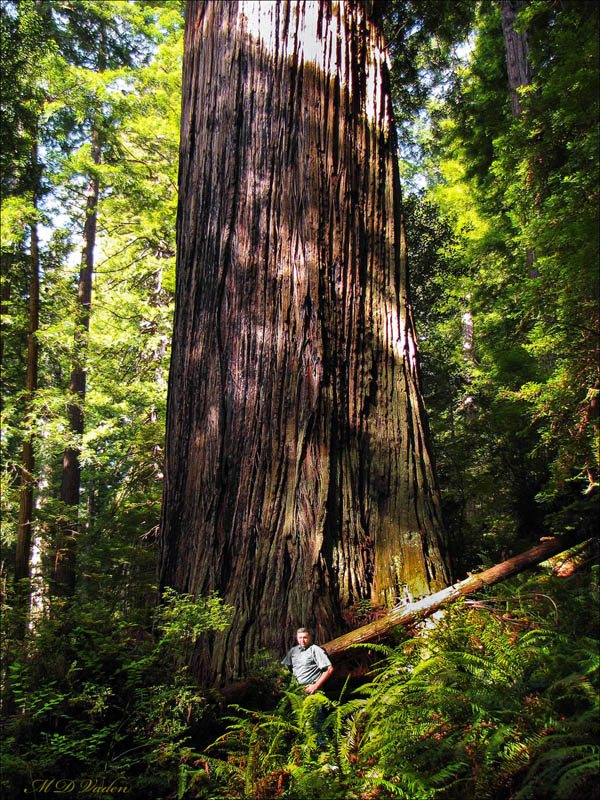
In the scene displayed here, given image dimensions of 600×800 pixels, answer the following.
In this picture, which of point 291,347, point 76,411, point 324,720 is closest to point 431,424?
point 291,347

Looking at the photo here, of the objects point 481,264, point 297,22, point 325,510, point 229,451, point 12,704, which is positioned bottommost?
point 12,704

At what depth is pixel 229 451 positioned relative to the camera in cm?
335

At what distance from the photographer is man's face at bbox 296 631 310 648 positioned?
2.88m

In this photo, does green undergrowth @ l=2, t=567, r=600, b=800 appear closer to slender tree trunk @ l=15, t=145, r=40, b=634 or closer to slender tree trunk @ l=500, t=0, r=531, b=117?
slender tree trunk @ l=15, t=145, r=40, b=634

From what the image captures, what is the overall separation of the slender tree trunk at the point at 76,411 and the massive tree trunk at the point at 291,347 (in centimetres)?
801

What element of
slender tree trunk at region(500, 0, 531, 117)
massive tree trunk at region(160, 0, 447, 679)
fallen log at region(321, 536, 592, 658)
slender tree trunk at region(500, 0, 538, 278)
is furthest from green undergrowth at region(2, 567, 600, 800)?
slender tree trunk at region(500, 0, 531, 117)

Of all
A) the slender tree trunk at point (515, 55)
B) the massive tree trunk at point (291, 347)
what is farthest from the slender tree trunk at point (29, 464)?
the slender tree trunk at point (515, 55)

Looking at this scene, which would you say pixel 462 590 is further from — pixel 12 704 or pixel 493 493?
pixel 493 493

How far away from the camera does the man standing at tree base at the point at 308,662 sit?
9.04ft

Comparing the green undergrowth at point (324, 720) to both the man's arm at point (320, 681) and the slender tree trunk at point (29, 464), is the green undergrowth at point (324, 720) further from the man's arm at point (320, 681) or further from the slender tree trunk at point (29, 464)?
the slender tree trunk at point (29, 464)

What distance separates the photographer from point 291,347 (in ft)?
11.1

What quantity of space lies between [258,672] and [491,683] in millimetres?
1140

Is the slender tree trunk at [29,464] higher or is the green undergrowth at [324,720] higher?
the slender tree trunk at [29,464]

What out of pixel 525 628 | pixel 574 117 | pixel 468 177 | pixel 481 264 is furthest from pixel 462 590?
pixel 468 177
